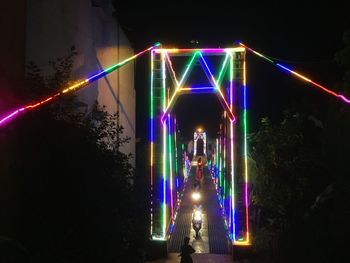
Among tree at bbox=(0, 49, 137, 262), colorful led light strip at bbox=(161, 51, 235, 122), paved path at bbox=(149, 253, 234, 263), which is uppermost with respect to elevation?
colorful led light strip at bbox=(161, 51, 235, 122)

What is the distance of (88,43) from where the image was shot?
11484 mm

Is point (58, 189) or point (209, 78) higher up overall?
point (209, 78)

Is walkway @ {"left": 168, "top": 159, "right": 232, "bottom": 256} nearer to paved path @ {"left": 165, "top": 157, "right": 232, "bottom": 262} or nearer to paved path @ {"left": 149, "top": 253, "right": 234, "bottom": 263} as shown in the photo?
paved path @ {"left": 165, "top": 157, "right": 232, "bottom": 262}

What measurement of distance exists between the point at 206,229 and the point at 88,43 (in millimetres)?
8163

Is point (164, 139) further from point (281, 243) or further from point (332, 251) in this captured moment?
point (332, 251)

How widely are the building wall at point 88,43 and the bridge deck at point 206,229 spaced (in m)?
3.43

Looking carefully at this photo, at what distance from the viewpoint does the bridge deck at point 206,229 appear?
14156 mm

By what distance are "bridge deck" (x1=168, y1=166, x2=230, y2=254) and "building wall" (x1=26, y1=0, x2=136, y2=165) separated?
343 centimetres

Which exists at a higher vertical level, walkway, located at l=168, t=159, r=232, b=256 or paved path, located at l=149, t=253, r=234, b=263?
walkway, located at l=168, t=159, r=232, b=256

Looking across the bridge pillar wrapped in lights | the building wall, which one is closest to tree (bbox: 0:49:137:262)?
the building wall

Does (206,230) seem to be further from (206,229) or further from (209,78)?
(209,78)

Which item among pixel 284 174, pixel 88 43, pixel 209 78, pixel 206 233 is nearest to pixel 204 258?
pixel 206 233

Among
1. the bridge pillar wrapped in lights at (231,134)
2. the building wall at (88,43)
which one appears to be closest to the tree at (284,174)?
the bridge pillar wrapped in lights at (231,134)

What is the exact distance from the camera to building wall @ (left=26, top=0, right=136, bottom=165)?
808 centimetres
